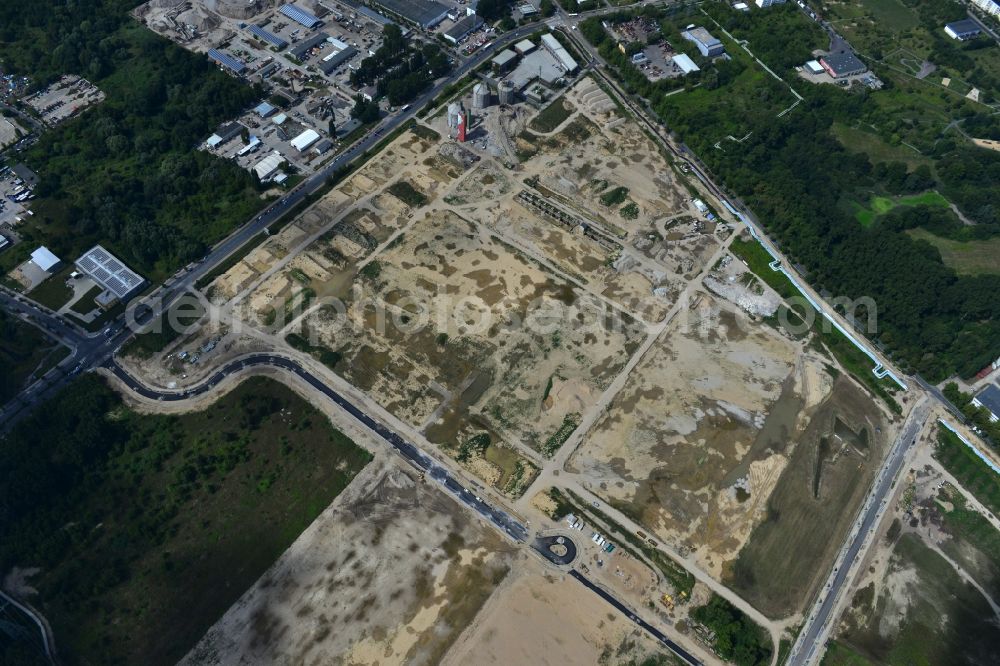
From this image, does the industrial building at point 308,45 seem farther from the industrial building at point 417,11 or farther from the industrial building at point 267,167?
the industrial building at point 267,167

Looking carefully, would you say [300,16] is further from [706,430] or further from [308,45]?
[706,430]

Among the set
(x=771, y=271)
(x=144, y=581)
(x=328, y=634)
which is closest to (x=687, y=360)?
(x=771, y=271)

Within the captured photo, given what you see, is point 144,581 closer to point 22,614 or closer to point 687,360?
point 22,614

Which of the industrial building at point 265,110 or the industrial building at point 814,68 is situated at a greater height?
the industrial building at point 814,68

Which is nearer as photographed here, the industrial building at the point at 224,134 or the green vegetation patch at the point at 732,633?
the green vegetation patch at the point at 732,633

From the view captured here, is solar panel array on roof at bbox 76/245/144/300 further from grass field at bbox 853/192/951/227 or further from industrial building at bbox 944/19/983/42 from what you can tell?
industrial building at bbox 944/19/983/42

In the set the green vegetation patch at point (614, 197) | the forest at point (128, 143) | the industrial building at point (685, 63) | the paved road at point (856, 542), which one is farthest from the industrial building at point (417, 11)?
the paved road at point (856, 542)

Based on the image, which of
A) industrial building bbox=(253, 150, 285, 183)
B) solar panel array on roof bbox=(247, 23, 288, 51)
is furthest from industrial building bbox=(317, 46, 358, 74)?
industrial building bbox=(253, 150, 285, 183)
